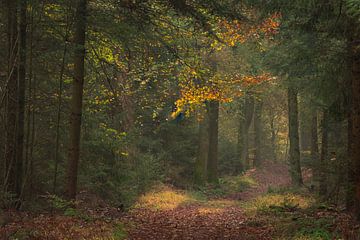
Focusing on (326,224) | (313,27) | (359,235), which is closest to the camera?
(359,235)

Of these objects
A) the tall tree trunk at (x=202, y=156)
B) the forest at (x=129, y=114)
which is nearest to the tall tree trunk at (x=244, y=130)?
the tall tree trunk at (x=202, y=156)

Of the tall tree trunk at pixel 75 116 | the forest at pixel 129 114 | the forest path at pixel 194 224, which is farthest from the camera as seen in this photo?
the tall tree trunk at pixel 75 116

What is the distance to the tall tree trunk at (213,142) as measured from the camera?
75.7 ft

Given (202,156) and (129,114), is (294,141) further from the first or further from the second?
(129,114)

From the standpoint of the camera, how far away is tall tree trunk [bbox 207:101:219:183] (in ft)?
75.7

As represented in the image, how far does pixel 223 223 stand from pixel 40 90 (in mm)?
6348

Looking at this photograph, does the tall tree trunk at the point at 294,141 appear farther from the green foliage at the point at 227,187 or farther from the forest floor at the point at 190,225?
the green foliage at the point at 227,187

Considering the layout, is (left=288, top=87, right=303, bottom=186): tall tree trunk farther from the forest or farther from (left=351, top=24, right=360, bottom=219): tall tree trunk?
(left=351, top=24, right=360, bottom=219): tall tree trunk

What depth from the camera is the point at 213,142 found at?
24.0m

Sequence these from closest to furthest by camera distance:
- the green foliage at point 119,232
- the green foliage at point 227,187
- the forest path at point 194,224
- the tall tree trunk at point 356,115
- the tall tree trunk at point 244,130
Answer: the green foliage at point 119,232
the tall tree trunk at point 356,115
the forest path at point 194,224
the green foliage at point 227,187
the tall tree trunk at point 244,130

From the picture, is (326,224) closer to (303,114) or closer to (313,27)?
(313,27)

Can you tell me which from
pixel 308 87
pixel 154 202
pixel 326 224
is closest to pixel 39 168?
pixel 154 202

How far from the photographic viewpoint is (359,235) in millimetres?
6926

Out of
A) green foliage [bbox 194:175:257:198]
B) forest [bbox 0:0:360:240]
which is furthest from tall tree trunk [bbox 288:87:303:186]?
green foliage [bbox 194:175:257:198]
